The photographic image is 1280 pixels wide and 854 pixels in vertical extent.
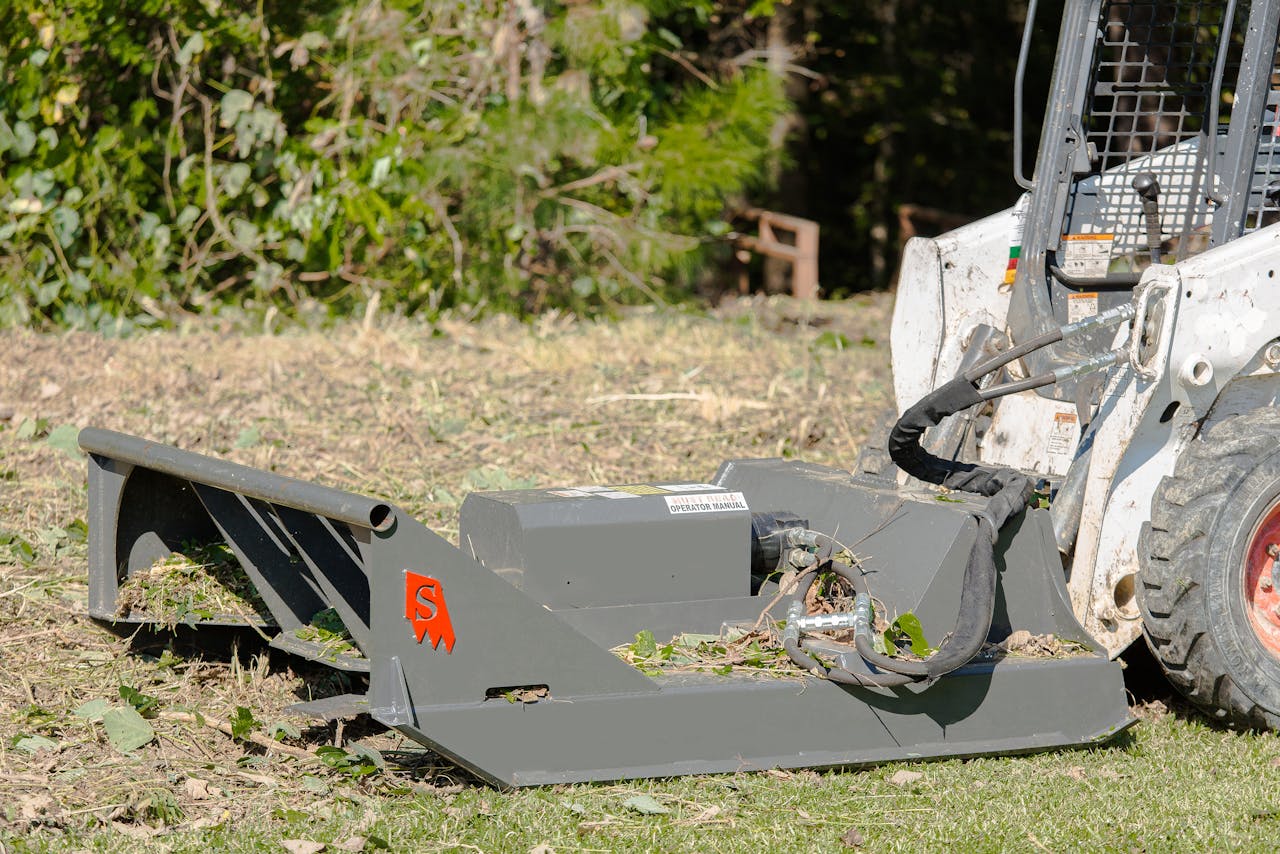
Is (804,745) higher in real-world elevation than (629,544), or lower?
lower

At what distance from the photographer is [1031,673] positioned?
3.93m

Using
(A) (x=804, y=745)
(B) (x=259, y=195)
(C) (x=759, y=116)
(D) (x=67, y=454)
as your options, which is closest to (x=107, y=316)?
(B) (x=259, y=195)

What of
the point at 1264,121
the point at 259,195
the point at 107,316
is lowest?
the point at 107,316

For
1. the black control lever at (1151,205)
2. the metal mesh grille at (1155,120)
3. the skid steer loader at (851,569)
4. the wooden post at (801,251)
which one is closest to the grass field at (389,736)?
the skid steer loader at (851,569)

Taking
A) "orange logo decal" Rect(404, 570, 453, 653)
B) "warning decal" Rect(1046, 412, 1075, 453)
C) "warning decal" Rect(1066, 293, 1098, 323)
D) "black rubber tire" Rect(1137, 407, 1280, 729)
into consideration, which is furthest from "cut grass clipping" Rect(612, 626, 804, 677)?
"warning decal" Rect(1066, 293, 1098, 323)

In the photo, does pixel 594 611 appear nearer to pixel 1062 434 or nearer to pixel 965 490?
pixel 965 490

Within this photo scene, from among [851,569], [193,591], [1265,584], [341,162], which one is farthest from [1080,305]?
[341,162]

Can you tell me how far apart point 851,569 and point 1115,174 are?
1.73 meters

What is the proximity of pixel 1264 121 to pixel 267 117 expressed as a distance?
6.69 m

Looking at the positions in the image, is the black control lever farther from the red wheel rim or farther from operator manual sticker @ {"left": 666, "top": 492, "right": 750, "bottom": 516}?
operator manual sticker @ {"left": 666, "top": 492, "right": 750, "bottom": 516}

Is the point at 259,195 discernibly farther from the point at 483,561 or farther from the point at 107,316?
the point at 483,561

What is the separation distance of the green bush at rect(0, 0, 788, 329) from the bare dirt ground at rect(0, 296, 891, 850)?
0.72 meters

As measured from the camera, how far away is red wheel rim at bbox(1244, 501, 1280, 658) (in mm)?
4133

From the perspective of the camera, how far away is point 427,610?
3449 mm
